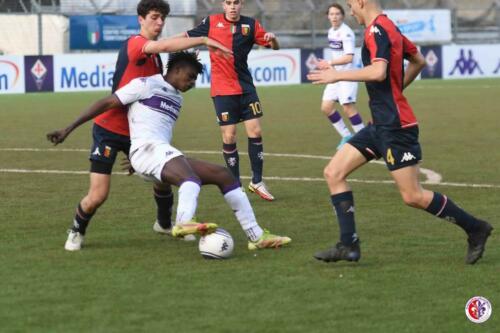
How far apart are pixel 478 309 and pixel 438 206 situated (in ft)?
5.61

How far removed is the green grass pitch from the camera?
7.05 metres

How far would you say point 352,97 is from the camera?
1889 centimetres

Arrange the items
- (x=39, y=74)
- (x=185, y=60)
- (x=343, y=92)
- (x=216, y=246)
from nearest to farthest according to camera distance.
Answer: (x=216, y=246) → (x=185, y=60) → (x=343, y=92) → (x=39, y=74)

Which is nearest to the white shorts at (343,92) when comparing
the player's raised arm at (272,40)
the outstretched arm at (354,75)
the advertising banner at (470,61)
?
the player's raised arm at (272,40)

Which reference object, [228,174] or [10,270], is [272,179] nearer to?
[228,174]

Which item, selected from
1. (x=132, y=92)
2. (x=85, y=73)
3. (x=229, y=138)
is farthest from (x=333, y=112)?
(x=85, y=73)

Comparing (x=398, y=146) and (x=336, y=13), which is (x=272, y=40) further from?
(x=336, y=13)

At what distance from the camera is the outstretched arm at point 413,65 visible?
9053 millimetres

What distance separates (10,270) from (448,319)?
11.3 ft

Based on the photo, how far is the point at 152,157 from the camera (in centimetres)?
916

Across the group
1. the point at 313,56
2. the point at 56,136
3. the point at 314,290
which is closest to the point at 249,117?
the point at 56,136

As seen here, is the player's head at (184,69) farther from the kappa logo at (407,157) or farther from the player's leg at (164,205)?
the kappa logo at (407,157)

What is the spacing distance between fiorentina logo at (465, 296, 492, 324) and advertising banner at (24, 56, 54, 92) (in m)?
30.3

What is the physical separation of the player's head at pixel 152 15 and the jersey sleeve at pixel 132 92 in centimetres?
56
